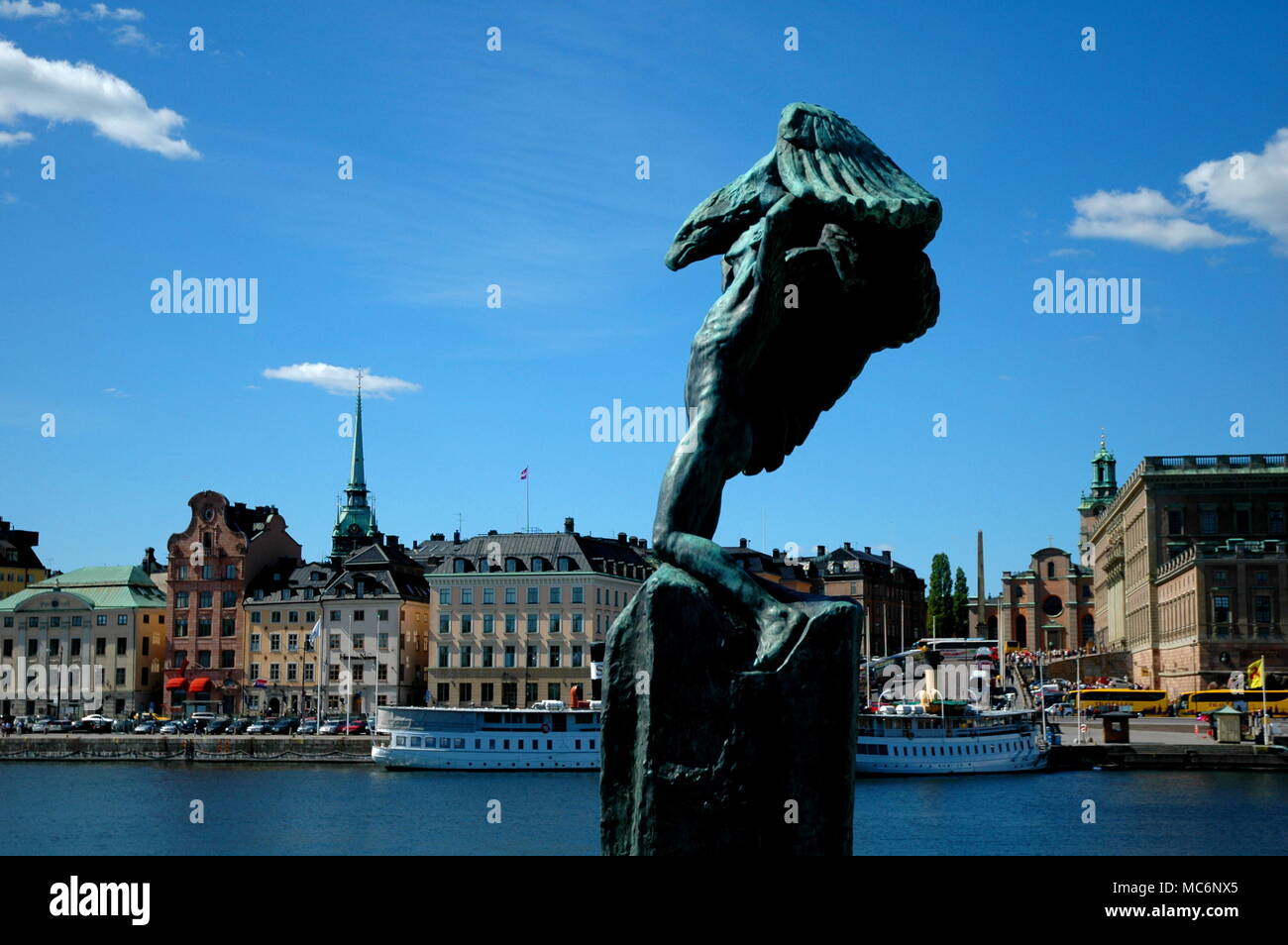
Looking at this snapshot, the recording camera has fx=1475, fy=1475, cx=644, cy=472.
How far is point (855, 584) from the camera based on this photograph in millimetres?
142250

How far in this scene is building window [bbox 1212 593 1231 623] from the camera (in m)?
96.5

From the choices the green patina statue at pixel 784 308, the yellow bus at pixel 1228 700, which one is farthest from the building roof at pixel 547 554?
the green patina statue at pixel 784 308

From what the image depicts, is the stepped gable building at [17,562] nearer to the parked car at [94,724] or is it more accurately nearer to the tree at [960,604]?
the parked car at [94,724]

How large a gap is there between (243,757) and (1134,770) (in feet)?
143

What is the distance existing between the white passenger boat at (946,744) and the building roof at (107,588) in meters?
57.8

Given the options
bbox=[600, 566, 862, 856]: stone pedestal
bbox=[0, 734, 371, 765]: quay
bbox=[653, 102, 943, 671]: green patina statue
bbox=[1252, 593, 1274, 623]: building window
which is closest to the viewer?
bbox=[600, 566, 862, 856]: stone pedestal

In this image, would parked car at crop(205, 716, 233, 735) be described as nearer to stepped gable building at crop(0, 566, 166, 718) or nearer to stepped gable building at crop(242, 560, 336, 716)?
stepped gable building at crop(242, 560, 336, 716)

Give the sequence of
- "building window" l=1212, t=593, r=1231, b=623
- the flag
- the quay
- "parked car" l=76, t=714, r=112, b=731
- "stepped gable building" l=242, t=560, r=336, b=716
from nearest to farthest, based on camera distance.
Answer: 1. the quay
2. the flag
3. "parked car" l=76, t=714, r=112, b=731
4. "building window" l=1212, t=593, r=1231, b=623
5. "stepped gable building" l=242, t=560, r=336, b=716

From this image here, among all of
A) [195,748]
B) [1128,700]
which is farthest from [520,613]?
[1128,700]

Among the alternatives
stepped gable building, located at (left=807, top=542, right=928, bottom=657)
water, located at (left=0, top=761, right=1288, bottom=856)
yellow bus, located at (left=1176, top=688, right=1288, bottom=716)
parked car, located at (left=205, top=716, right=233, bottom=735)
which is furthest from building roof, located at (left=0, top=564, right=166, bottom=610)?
yellow bus, located at (left=1176, top=688, right=1288, bottom=716)

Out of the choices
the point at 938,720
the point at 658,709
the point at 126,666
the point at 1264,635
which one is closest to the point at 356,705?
the point at 126,666

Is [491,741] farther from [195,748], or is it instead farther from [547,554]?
[547,554]

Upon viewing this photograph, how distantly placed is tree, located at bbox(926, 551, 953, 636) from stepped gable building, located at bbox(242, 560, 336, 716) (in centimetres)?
6801
